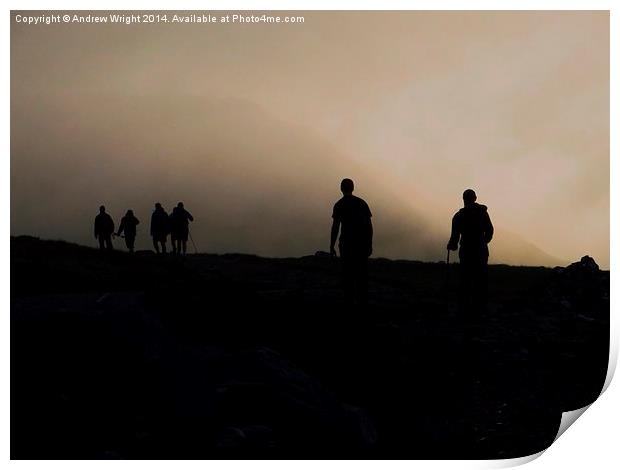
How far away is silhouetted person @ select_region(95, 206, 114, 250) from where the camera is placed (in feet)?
32.3

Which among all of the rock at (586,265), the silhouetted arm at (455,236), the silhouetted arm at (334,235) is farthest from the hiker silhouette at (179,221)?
the rock at (586,265)

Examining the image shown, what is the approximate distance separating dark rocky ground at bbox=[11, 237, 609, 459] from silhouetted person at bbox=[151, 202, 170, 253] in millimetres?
866

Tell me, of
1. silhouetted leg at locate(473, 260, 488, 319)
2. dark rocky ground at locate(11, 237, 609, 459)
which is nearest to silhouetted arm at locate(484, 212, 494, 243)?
silhouetted leg at locate(473, 260, 488, 319)

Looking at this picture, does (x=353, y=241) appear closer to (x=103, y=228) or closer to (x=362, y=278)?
(x=362, y=278)

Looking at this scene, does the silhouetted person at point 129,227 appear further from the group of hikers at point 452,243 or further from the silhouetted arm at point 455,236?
the silhouetted arm at point 455,236

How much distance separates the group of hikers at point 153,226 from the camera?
9.82 m

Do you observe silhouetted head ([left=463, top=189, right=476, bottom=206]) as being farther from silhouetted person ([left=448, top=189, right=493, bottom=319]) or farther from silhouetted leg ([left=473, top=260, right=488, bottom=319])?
silhouetted leg ([left=473, top=260, right=488, bottom=319])

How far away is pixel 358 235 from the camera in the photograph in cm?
1066

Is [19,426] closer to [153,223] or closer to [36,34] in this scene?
[153,223]

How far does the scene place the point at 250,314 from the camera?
10.6 meters

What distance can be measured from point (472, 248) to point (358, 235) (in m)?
1.75

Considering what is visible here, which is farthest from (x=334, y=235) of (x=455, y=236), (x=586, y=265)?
(x=586, y=265)
